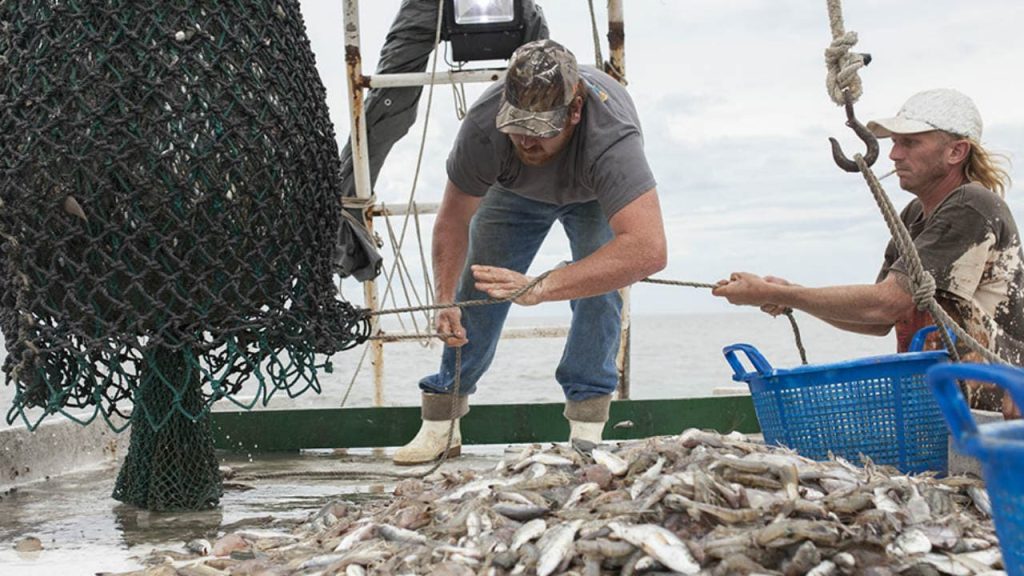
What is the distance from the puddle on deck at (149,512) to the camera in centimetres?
381

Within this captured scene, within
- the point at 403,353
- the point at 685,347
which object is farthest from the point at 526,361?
the point at 685,347

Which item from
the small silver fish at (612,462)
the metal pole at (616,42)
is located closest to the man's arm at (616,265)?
the small silver fish at (612,462)

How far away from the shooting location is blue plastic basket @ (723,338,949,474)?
13.1 feet

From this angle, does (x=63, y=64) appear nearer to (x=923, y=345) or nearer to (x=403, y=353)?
(x=923, y=345)

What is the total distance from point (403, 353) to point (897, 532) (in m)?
34.9

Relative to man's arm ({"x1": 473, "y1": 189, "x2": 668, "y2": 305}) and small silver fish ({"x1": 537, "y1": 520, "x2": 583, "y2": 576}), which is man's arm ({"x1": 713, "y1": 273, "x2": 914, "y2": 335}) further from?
small silver fish ({"x1": 537, "y1": 520, "x2": 583, "y2": 576})

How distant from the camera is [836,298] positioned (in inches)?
175

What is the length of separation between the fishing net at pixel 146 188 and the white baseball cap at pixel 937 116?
2.29 meters

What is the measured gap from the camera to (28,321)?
393 centimetres

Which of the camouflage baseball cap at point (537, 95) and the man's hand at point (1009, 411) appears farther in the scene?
the camouflage baseball cap at point (537, 95)

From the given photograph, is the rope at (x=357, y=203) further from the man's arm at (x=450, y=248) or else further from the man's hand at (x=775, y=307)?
the man's hand at (x=775, y=307)

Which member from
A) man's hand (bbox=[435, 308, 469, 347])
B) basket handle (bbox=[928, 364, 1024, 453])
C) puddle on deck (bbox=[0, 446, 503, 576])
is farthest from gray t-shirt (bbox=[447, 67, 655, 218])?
basket handle (bbox=[928, 364, 1024, 453])

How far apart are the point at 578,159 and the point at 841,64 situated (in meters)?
1.37

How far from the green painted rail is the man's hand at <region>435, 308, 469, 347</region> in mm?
1237
